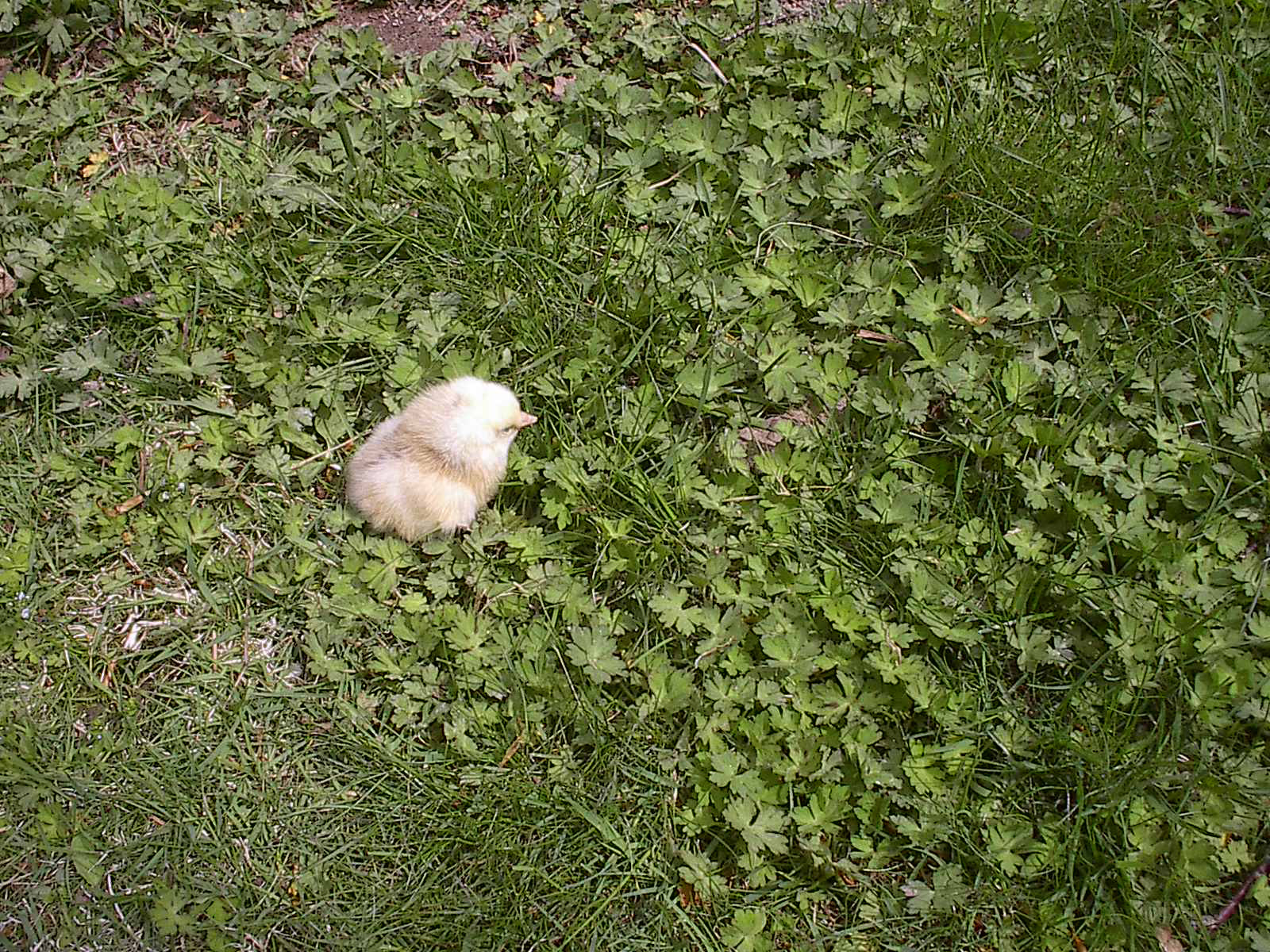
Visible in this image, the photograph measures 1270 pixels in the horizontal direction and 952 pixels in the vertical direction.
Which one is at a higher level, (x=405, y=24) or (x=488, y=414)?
(x=405, y=24)

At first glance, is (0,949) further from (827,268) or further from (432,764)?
(827,268)

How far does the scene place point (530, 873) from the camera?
2822 mm

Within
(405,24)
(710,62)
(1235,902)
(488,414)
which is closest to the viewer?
(1235,902)

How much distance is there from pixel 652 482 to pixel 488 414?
54 cm

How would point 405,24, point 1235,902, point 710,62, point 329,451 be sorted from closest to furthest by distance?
1. point 1235,902
2. point 329,451
3. point 710,62
4. point 405,24

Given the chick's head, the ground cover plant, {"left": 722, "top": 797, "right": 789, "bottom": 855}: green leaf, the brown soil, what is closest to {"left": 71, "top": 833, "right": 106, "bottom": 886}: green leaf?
the ground cover plant

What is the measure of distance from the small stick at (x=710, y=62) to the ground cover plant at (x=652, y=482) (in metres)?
0.01

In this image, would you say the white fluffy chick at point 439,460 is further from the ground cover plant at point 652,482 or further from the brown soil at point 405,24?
the brown soil at point 405,24

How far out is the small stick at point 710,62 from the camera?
3.83 meters

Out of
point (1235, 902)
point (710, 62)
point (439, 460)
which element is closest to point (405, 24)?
point (710, 62)

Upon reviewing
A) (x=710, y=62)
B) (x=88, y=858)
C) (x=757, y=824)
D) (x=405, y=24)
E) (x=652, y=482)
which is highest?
(x=710, y=62)

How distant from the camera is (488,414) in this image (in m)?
3.02

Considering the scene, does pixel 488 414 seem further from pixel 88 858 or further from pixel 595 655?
pixel 88 858

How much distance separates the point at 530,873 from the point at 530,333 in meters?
1.65
